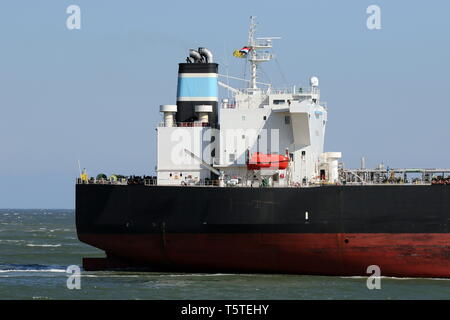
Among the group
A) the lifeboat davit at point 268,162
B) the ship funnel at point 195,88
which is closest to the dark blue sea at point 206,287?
the lifeboat davit at point 268,162

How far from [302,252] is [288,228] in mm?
981

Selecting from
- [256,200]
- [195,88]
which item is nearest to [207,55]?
[195,88]

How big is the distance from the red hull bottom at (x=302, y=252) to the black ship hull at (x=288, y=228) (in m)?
0.03

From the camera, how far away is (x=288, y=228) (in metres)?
37.8

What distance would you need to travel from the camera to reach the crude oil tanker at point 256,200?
3725 centimetres

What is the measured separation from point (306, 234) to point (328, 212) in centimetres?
109

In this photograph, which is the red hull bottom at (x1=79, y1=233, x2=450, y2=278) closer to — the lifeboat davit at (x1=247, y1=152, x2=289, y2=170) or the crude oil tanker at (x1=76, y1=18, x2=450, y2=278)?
the crude oil tanker at (x1=76, y1=18, x2=450, y2=278)

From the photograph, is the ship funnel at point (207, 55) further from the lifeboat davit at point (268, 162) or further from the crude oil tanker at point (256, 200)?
the lifeboat davit at point (268, 162)

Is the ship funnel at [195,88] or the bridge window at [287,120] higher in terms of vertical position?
the ship funnel at [195,88]

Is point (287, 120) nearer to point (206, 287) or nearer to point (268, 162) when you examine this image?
point (268, 162)

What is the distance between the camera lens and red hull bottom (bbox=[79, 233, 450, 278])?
37188 mm

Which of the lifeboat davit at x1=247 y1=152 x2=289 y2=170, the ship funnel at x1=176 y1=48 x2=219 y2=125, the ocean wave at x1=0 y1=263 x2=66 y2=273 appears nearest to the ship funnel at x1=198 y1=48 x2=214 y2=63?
the ship funnel at x1=176 y1=48 x2=219 y2=125
